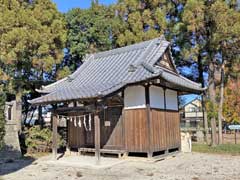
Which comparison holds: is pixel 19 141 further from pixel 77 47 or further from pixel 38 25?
pixel 77 47

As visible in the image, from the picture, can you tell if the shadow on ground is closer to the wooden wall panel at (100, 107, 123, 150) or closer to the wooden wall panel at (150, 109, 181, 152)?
the wooden wall panel at (100, 107, 123, 150)

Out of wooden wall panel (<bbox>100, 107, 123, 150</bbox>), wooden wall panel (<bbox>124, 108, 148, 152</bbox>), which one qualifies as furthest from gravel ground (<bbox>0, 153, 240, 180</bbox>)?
wooden wall panel (<bbox>100, 107, 123, 150</bbox>)

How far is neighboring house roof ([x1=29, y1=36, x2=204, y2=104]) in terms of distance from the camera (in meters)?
11.6

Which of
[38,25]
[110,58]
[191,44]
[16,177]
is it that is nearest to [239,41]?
[191,44]

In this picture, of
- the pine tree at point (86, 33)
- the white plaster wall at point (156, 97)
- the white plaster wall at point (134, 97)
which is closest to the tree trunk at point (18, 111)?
the pine tree at point (86, 33)

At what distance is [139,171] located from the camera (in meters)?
9.83

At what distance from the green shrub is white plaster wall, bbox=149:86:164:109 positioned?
5.88m

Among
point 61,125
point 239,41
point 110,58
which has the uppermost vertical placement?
point 239,41

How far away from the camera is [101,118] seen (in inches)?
527

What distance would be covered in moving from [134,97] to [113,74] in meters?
1.47

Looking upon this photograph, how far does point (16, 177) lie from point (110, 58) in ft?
25.7

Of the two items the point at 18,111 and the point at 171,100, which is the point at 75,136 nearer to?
the point at 18,111

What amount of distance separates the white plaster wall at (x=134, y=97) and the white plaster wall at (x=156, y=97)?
0.40 meters

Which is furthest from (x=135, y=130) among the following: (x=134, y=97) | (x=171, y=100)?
(x=171, y=100)
